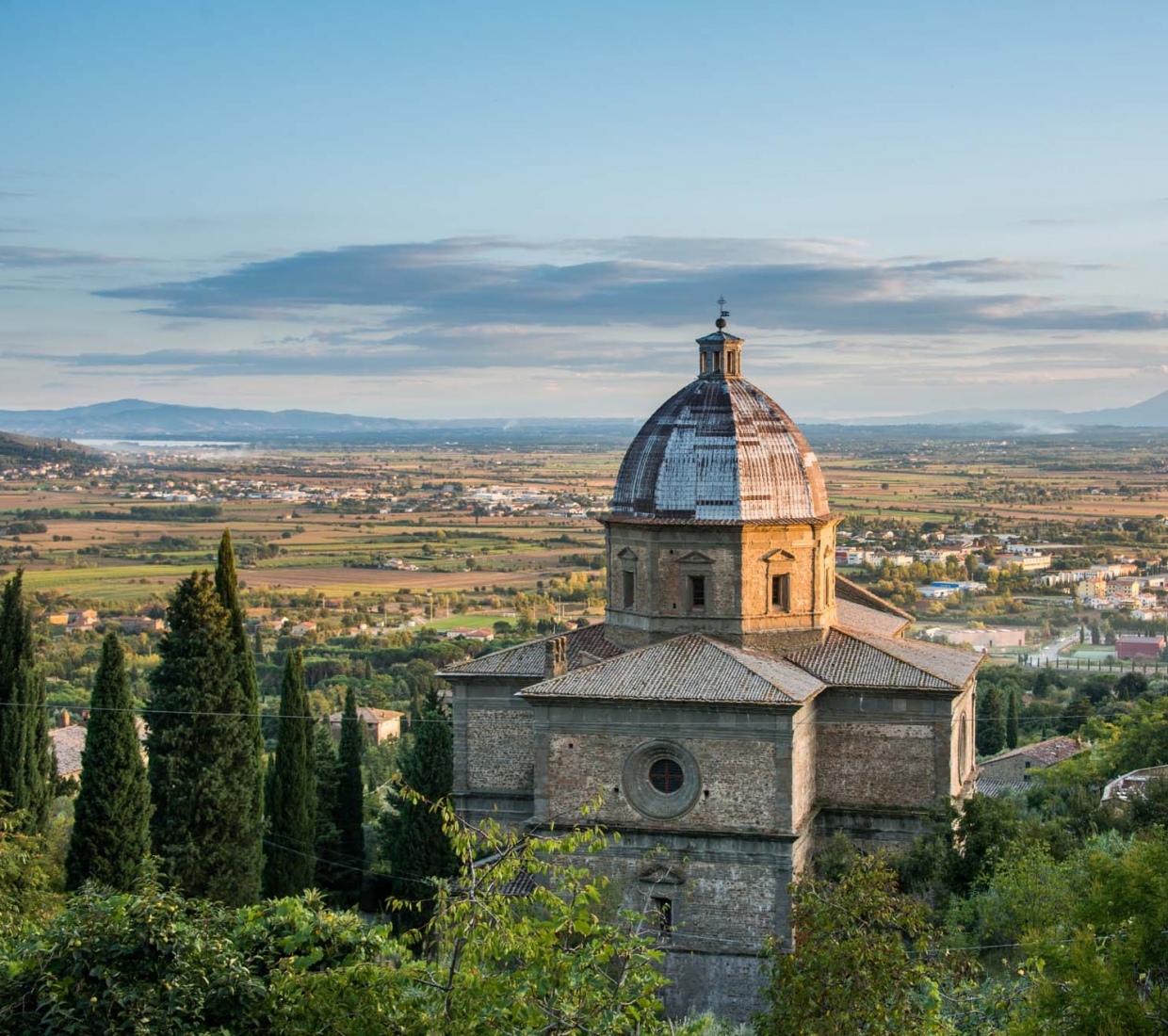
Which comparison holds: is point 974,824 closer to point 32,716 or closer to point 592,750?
point 592,750

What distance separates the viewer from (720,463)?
29.4 metres

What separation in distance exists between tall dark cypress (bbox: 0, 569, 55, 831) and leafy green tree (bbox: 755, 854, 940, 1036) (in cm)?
1709

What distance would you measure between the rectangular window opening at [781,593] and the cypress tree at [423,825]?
8168mm

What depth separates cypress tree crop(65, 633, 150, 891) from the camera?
89.9 ft

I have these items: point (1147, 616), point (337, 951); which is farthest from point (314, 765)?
point (1147, 616)

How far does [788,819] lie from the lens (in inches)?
1003

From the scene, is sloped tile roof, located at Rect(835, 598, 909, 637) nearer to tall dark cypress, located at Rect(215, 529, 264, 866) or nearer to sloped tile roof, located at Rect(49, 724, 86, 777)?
tall dark cypress, located at Rect(215, 529, 264, 866)

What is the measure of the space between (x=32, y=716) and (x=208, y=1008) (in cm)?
1819

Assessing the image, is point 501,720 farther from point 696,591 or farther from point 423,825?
point 696,591

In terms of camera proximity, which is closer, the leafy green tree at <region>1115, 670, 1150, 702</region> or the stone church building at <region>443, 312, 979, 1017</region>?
the stone church building at <region>443, 312, 979, 1017</region>

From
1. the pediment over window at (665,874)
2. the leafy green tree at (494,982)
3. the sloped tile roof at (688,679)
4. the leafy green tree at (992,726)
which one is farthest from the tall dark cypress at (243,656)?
the leafy green tree at (992,726)

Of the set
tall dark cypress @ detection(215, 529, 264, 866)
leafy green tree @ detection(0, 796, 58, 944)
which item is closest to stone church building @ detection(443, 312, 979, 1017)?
tall dark cypress @ detection(215, 529, 264, 866)

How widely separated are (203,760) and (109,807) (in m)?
2.63

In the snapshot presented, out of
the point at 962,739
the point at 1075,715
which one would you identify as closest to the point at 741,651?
the point at 962,739
